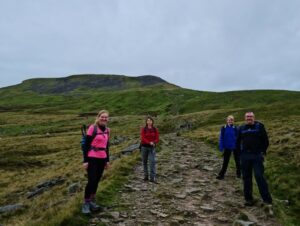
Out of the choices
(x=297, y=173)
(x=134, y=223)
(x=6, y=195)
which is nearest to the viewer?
(x=134, y=223)

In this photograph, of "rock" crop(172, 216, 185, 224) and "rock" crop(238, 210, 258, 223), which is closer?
"rock" crop(172, 216, 185, 224)

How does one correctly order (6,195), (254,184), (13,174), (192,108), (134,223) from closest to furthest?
(134,223) < (254,184) < (6,195) < (13,174) < (192,108)

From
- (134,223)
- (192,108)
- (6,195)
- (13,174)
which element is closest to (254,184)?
(134,223)

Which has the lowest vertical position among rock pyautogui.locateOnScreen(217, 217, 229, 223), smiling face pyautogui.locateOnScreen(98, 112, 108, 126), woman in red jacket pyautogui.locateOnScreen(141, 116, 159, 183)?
rock pyautogui.locateOnScreen(217, 217, 229, 223)

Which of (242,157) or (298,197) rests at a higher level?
(242,157)

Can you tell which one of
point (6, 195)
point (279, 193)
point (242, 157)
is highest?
point (242, 157)

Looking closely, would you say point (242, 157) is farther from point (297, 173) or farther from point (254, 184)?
point (297, 173)

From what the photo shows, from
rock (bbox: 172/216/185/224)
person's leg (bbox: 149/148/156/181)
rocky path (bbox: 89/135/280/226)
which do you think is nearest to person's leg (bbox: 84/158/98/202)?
rocky path (bbox: 89/135/280/226)

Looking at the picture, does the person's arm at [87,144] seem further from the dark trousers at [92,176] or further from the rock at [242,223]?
the rock at [242,223]

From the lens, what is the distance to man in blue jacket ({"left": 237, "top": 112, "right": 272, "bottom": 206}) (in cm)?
1260

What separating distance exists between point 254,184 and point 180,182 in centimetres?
320

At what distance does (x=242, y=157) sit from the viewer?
1310 centimetres

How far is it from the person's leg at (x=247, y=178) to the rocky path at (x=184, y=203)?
40 centimetres

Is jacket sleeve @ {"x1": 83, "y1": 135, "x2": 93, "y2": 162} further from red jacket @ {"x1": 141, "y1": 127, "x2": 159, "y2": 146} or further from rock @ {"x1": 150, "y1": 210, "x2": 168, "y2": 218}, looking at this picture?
red jacket @ {"x1": 141, "y1": 127, "x2": 159, "y2": 146}
